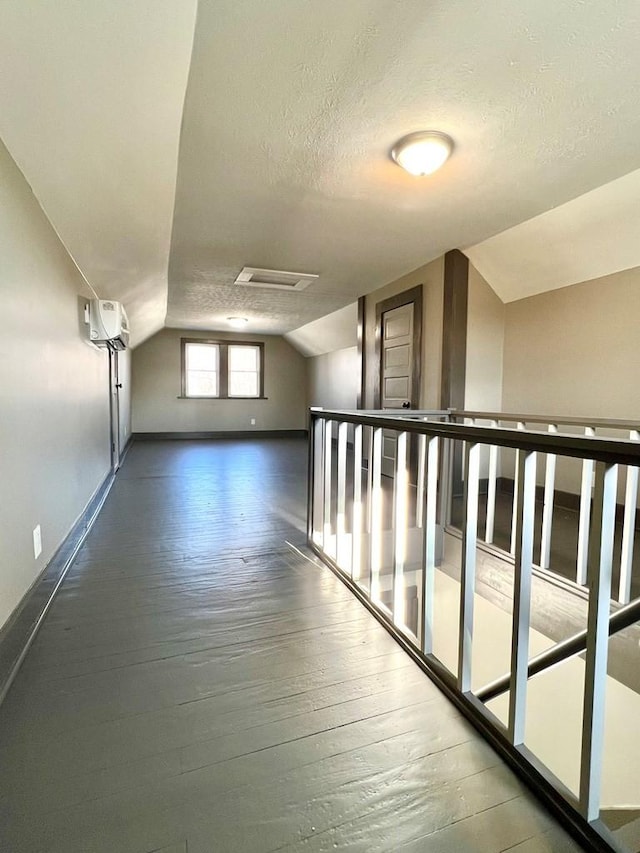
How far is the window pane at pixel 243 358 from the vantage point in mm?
8477

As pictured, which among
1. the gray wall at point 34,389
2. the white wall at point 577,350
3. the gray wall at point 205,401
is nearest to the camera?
the gray wall at point 34,389

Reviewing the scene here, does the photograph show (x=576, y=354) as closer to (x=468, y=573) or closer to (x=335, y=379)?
(x=468, y=573)

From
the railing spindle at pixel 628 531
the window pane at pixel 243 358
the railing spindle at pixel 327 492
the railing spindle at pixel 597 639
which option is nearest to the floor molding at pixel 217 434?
the window pane at pixel 243 358

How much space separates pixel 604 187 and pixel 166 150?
2439mm

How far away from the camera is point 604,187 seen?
8.04 feet

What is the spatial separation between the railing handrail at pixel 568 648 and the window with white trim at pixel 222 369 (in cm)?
750

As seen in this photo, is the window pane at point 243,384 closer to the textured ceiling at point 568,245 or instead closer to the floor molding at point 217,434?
the floor molding at point 217,434

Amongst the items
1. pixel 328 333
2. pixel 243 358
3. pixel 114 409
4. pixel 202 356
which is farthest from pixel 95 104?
pixel 243 358

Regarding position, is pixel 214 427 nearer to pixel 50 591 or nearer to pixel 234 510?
pixel 234 510

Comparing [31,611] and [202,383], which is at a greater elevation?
[202,383]

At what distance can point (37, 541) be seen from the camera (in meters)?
1.87

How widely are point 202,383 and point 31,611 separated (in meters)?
6.98

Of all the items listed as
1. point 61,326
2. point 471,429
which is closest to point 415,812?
point 471,429

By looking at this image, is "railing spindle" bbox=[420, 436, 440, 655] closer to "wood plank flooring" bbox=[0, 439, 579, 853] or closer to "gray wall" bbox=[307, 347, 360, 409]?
"wood plank flooring" bbox=[0, 439, 579, 853]
